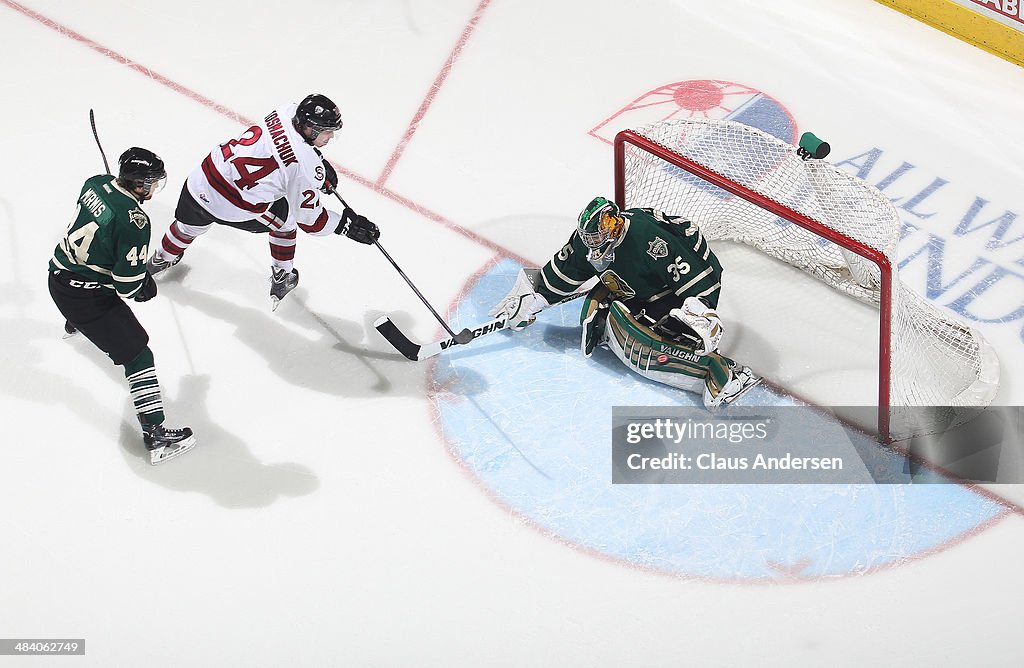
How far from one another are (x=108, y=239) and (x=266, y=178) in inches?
26.9

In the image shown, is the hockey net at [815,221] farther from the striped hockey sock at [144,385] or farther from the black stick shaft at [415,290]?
the striped hockey sock at [144,385]

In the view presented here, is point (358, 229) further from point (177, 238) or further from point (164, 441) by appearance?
point (164, 441)

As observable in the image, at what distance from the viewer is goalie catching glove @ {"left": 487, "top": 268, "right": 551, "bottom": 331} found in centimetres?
464

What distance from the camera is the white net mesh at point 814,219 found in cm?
425

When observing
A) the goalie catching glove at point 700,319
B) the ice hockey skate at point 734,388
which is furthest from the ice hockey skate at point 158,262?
the ice hockey skate at point 734,388

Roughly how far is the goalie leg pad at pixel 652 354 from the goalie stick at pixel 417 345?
0.75 ft

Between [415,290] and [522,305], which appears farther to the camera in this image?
[415,290]

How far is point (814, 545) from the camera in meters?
4.07

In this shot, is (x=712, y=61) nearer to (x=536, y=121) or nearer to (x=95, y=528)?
(x=536, y=121)

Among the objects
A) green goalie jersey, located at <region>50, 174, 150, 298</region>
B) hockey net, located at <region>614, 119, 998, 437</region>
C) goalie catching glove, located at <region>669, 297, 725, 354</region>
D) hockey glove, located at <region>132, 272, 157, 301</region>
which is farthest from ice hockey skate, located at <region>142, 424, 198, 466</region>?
hockey net, located at <region>614, 119, 998, 437</region>

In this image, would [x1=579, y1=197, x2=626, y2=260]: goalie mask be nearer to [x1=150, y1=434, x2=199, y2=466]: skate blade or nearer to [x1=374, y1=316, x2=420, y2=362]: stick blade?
[x1=374, y1=316, x2=420, y2=362]: stick blade

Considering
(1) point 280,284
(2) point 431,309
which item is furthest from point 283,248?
(2) point 431,309

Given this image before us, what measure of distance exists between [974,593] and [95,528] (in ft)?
9.29

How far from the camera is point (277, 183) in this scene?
14.6 ft
